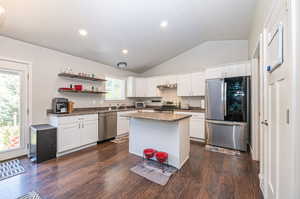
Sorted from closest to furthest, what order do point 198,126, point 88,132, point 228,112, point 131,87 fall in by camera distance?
1. point 228,112
2. point 88,132
3. point 198,126
4. point 131,87

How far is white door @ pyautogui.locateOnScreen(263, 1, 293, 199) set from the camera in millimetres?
1120

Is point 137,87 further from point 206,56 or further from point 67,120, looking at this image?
point 67,120

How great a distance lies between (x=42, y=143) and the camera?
2.80m

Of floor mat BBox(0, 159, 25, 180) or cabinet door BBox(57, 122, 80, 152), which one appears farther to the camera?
cabinet door BBox(57, 122, 80, 152)

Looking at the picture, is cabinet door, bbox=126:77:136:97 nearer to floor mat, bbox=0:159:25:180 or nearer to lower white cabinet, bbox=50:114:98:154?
lower white cabinet, bbox=50:114:98:154

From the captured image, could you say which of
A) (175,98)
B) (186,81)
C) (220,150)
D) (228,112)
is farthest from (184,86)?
(220,150)

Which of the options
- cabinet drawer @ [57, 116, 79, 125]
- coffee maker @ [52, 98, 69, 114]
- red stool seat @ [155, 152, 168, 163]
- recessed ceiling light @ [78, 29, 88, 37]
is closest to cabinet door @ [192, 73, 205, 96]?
red stool seat @ [155, 152, 168, 163]

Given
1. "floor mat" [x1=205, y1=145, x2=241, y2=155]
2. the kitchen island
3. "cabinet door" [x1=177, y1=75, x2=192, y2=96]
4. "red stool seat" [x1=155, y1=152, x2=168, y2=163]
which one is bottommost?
"floor mat" [x1=205, y1=145, x2=241, y2=155]

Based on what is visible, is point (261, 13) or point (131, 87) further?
point (131, 87)

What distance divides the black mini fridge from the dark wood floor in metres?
0.15

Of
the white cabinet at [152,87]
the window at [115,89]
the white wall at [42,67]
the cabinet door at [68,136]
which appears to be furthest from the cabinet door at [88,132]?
the white cabinet at [152,87]

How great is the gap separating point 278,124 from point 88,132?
12.4ft

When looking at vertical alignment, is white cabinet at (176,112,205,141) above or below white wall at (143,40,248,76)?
below

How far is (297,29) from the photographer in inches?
38.6
